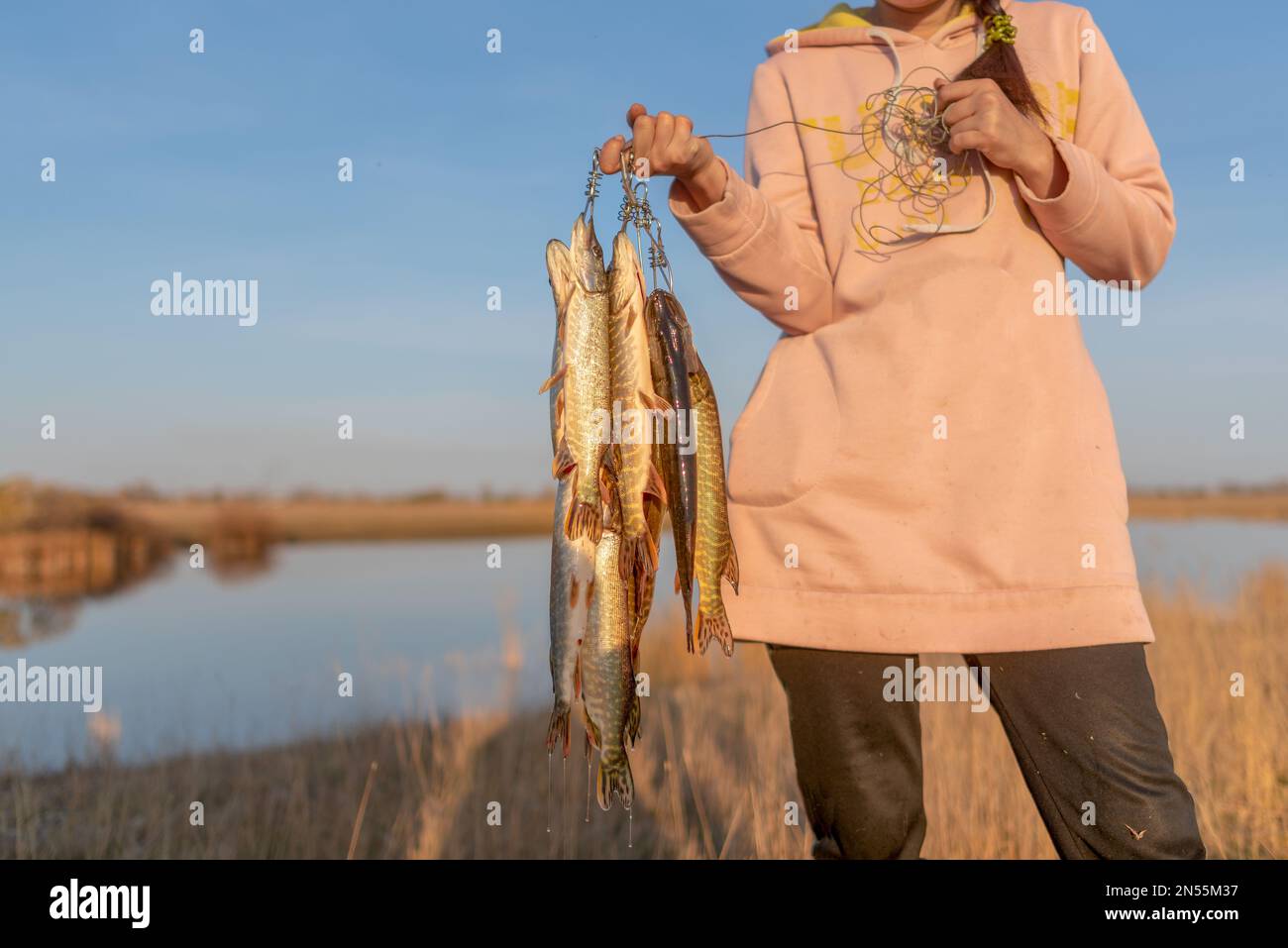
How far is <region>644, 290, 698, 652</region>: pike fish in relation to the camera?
215 cm

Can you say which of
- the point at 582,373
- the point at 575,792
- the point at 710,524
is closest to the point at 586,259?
the point at 582,373

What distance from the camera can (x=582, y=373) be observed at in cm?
202

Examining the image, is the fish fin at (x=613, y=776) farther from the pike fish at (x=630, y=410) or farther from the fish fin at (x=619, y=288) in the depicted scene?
the fish fin at (x=619, y=288)

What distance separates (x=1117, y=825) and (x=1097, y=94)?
1.65 m

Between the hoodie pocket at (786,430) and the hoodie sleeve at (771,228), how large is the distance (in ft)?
0.36

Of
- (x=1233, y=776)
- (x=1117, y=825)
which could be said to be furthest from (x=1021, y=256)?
(x=1233, y=776)

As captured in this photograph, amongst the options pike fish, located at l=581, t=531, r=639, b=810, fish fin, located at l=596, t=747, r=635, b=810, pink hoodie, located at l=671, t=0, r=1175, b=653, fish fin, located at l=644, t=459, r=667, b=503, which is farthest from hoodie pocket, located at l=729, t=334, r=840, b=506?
fish fin, located at l=596, t=747, r=635, b=810

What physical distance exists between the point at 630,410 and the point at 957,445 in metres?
0.73

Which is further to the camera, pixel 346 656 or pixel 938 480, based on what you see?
pixel 346 656

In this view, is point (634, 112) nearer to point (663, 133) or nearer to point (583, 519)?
point (663, 133)

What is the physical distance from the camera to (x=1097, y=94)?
2.34m

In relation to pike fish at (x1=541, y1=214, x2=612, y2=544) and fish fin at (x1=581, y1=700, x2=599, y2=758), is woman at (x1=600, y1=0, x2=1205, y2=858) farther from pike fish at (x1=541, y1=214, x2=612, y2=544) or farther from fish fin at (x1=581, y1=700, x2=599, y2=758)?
fish fin at (x1=581, y1=700, x2=599, y2=758)

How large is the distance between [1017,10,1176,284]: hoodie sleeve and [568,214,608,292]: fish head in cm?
96
